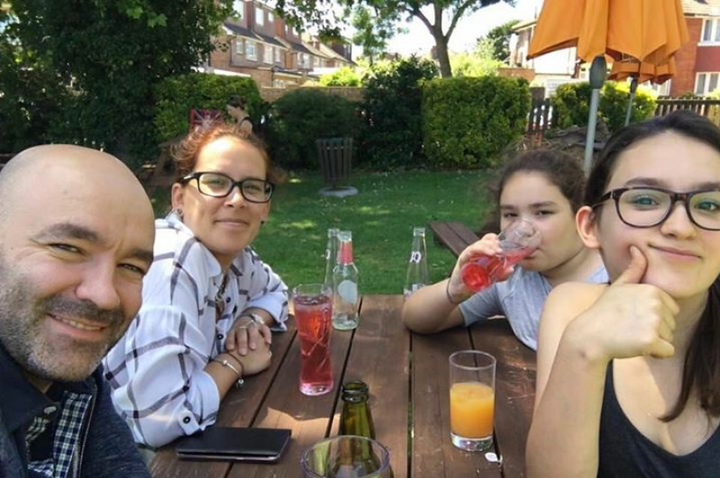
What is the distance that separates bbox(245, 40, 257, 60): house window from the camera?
171 ft

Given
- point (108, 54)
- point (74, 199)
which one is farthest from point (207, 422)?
point (108, 54)

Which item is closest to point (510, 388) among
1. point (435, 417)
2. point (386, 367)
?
point (435, 417)

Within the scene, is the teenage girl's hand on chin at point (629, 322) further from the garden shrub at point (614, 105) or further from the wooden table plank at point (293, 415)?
the garden shrub at point (614, 105)

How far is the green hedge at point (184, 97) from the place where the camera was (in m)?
10.2

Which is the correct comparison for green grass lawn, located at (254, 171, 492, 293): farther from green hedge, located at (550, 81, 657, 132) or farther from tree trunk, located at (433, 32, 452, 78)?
tree trunk, located at (433, 32, 452, 78)

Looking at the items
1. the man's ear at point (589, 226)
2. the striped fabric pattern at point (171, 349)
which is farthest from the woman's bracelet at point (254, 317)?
the man's ear at point (589, 226)

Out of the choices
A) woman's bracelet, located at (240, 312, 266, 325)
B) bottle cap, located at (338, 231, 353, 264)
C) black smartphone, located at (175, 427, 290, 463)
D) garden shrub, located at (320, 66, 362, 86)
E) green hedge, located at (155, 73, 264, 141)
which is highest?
garden shrub, located at (320, 66, 362, 86)

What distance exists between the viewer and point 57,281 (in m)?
1.13

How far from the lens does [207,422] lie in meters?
1.74

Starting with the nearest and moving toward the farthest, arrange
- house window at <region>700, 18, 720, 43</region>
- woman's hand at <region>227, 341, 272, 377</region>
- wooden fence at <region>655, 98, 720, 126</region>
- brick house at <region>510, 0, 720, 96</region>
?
woman's hand at <region>227, 341, 272, 377</region>, wooden fence at <region>655, 98, 720, 126</region>, brick house at <region>510, 0, 720, 96</region>, house window at <region>700, 18, 720, 43</region>

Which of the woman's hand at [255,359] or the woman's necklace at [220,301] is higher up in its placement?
the woman's necklace at [220,301]

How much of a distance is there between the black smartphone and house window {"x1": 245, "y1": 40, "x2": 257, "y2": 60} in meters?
53.7

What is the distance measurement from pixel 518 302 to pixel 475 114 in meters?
10.4

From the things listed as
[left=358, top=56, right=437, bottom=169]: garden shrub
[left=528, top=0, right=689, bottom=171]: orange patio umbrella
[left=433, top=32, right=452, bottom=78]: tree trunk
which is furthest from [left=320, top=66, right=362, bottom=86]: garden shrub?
[left=528, top=0, right=689, bottom=171]: orange patio umbrella
